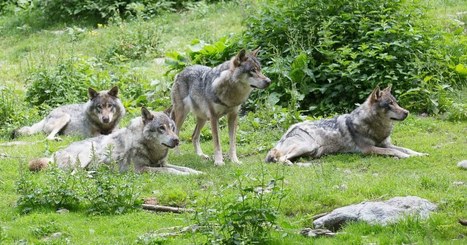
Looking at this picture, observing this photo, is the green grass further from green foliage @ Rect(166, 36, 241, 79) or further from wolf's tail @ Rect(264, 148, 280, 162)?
green foliage @ Rect(166, 36, 241, 79)

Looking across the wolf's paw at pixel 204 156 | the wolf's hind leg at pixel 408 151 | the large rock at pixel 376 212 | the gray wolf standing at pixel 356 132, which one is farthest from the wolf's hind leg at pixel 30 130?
the large rock at pixel 376 212

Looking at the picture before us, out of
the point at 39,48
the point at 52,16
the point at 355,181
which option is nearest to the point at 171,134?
the point at 355,181

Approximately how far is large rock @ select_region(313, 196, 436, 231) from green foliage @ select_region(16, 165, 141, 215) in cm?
216

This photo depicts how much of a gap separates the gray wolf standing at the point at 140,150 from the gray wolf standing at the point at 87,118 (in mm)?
2252

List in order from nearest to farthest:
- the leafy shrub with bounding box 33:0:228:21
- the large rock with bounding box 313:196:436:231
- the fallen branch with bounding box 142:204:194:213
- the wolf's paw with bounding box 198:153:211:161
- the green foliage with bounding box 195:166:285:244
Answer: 1. the green foliage with bounding box 195:166:285:244
2. the large rock with bounding box 313:196:436:231
3. the fallen branch with bounding box 142:204:194:213
4. the wolf's paw with bounding box 198:153:211:161
5. the leafy shrub with bounding box 33:0:228:21

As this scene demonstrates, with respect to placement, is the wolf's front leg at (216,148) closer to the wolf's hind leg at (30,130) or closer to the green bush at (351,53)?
the green bush at (351,53)

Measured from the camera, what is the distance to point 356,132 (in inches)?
493

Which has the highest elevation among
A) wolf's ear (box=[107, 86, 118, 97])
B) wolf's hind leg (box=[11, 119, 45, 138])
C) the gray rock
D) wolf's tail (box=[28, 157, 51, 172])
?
wolf's ear (box=[107, 86, 118, 97])

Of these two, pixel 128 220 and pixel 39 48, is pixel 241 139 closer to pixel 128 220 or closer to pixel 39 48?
pixel 128 220

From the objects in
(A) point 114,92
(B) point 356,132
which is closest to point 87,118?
(A) point 114,92

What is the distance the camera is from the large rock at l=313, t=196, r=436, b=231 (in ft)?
27.2

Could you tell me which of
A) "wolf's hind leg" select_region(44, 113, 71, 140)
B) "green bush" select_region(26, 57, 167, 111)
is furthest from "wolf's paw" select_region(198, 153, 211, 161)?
"green bush" select_region(26, 57, 167, 111)

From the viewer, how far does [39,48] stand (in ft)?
67.1

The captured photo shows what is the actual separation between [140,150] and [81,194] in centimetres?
190
